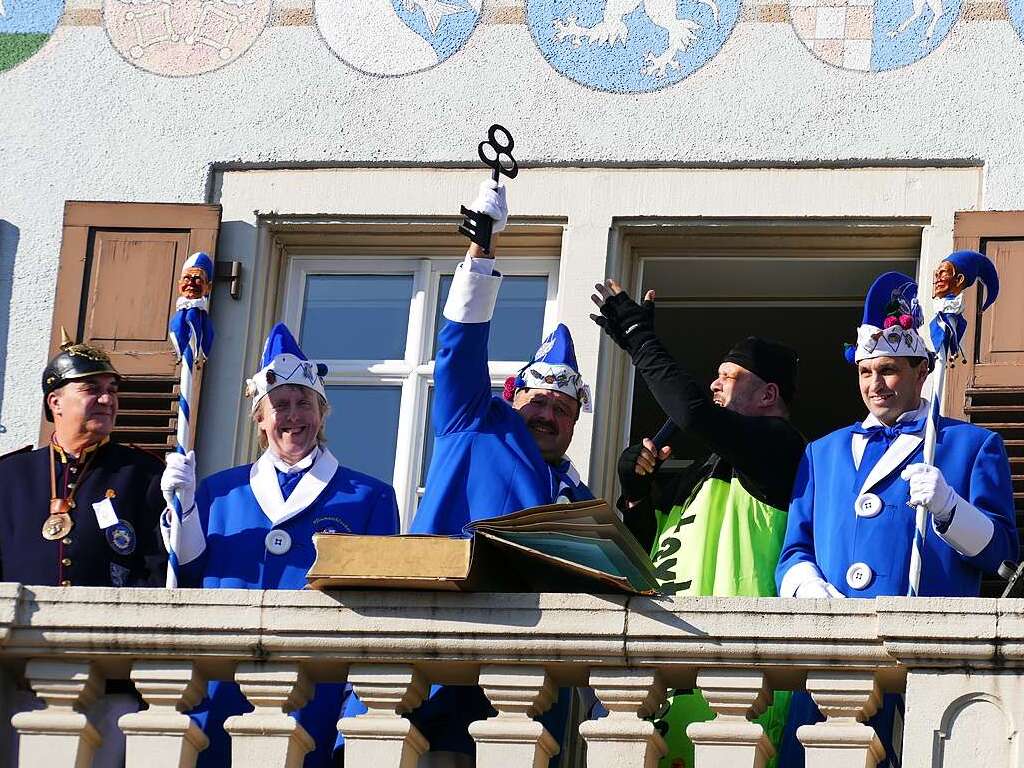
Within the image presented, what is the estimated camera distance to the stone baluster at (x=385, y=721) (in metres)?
5.61

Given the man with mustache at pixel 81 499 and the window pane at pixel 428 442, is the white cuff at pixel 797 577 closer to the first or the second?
the man with mustache at pixel 81 499

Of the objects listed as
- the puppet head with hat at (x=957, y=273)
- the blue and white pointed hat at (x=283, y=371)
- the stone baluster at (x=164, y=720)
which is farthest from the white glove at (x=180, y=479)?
the puppet head with hat at (x=957, y=273)

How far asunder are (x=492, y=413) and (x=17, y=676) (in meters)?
1.48

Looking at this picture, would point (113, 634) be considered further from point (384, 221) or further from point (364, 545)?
point (384, 221)

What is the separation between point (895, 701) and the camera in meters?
5.85

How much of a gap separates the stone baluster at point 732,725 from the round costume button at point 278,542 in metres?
1.48

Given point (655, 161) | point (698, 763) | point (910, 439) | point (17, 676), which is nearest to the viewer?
Result: point (698, 763)

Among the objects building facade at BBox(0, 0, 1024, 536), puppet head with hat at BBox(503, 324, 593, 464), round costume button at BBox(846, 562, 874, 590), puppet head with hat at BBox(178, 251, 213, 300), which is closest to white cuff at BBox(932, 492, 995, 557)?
round costume button at BBox(846, 562, 874, 590)

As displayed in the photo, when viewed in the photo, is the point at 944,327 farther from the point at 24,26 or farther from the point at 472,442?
the point at 24,26

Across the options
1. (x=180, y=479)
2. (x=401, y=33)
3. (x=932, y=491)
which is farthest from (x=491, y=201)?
(x=401, y=33)

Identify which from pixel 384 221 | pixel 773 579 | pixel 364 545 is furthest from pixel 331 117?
pixel 364 545

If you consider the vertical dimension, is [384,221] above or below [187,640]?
above

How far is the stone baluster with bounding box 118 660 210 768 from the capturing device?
18.6 feet

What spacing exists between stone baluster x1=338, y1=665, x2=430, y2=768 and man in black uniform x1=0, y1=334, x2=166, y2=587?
1097 mm
